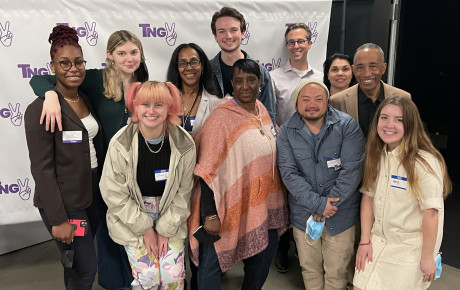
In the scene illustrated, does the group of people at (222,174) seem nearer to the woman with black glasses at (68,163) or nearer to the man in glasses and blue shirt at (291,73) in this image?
the woman with black glasses at (68,163)

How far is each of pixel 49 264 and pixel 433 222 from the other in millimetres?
3049

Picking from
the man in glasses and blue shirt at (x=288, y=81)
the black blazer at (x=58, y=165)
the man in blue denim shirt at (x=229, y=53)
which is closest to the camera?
the black blazer at (x=58, y=165)

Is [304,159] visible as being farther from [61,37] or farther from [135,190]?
[61,37]

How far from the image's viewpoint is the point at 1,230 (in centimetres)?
347

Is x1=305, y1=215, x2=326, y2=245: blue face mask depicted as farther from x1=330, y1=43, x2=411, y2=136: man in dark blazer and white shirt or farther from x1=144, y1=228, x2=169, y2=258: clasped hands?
x1=144, y1=228, x2=169, y2=258: clasped hands

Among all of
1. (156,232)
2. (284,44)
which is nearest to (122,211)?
(156,232)

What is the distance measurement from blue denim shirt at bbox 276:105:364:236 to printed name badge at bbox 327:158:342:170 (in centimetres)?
1

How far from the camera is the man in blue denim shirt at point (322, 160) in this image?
2201mm

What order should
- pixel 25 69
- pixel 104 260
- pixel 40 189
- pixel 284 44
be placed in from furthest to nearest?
pixel 284 44 → pixel 25 69 → pixel 104 260 → pixel 40 189

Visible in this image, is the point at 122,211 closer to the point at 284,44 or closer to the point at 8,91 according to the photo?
the point at 8,91

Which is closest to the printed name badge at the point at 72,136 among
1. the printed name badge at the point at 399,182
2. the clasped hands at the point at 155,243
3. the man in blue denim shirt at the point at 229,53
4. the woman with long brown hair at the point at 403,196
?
the clasped hands at the point at 155,243

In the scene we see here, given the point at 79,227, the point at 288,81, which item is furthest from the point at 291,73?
the point at 79,227

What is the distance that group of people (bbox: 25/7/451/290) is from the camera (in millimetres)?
2004

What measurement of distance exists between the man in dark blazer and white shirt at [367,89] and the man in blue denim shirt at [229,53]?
54 centimetres
